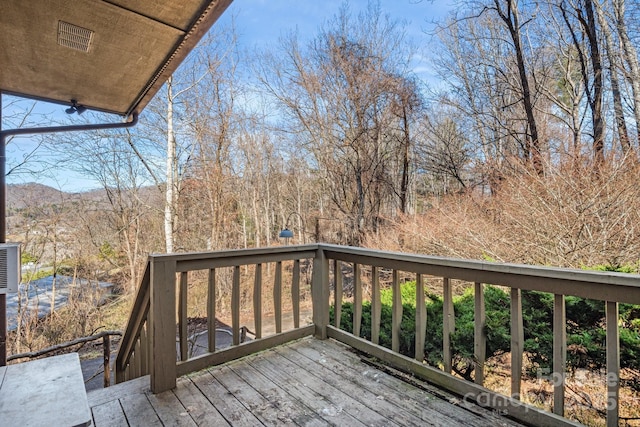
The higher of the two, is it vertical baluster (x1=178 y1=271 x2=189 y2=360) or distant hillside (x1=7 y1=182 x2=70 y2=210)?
distant hillside (x1=7 y1=182 x2=70 y2=210)

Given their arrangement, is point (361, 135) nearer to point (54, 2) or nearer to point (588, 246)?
point (588, 246)

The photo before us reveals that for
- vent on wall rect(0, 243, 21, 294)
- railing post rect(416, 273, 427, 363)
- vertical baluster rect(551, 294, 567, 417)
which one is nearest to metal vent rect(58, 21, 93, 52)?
vent on wall rect(0, 243, 21, 294)

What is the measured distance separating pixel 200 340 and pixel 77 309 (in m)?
2.68

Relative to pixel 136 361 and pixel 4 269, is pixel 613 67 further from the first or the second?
pixel 4 269

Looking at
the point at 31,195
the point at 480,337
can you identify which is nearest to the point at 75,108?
the point at 480,337

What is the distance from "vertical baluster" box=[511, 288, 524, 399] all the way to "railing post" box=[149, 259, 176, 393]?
6.97ft

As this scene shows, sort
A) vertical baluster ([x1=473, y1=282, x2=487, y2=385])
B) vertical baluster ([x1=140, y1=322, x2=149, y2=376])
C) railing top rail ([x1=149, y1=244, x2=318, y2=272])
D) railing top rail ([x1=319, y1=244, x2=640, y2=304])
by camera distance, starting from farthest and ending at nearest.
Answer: vertical baluster ([x1=140, y1=322, x2=149, y2=376]) < railing top rail ([x1=149, y1=244, x2=318, y2=272]) < vertical baluster ([x1=473, y1=282, x2=487, y2=385]) < railing top rail ([x1=319, y1=244, x2=640, y2=304])

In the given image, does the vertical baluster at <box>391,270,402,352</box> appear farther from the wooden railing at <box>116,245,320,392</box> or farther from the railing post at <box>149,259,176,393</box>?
the railing post at <box>149,259,176,393</box>

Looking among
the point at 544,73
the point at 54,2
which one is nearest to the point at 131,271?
the point at 54,2

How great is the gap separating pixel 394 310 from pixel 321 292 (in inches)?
32.1

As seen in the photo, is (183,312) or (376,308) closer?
(183,312)

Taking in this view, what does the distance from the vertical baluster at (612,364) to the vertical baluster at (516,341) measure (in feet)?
1.25

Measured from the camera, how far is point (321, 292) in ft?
10.2

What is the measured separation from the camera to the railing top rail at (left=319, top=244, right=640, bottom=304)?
59.8 inches
